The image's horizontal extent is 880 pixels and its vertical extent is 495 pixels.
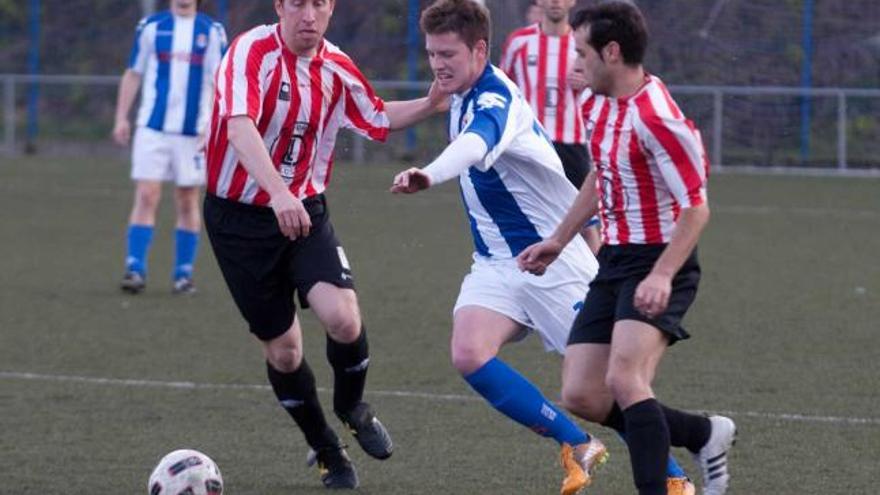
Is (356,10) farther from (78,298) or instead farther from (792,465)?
(792,465)

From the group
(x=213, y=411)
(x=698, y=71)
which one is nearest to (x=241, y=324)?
(x=213, y=411)

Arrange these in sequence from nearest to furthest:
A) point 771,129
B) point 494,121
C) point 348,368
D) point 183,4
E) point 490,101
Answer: point 494,121, point 490,101, point 348,368, point 183,4, point 771,129

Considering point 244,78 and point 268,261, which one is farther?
point 268,261

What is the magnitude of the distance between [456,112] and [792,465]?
5.23ft

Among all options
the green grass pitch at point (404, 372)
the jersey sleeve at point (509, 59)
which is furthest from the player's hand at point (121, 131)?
the jersey sleeve at point (509, 59)

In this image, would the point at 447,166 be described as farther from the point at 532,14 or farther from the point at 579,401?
the point at 532,14

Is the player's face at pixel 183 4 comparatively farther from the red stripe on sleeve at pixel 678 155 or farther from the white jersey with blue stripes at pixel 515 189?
the red stripe on sleeve at pixel 678 155

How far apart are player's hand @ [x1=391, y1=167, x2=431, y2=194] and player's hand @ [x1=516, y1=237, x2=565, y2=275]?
62cm

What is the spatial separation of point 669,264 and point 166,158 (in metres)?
6.33

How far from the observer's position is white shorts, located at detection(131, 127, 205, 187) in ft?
33.6

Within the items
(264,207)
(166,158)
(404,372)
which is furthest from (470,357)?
(166,158)

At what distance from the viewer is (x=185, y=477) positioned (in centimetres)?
483

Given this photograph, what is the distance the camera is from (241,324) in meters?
8.89

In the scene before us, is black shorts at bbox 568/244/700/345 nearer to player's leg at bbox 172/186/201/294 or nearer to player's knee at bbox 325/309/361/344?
player's knee at bbox 325/309/361/344
